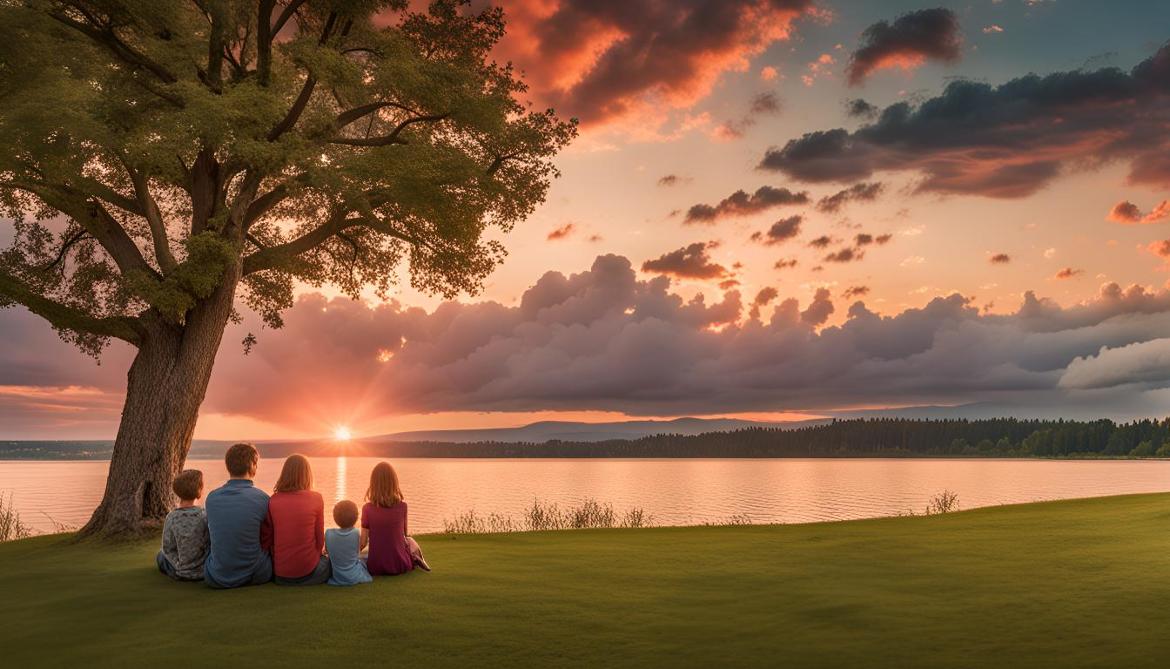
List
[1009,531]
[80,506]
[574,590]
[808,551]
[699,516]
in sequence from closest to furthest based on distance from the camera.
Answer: [574,590]
[808,551]
[1009,531]
[699,516]
[80,506]

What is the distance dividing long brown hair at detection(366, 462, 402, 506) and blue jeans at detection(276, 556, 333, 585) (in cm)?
114

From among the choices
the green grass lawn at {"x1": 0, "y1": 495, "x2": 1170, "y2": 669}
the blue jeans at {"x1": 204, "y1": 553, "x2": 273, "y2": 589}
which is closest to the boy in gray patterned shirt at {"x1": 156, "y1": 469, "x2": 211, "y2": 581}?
the green grass lawn at {"x1": 0, "y1": 495, "x2": 1170, "y2": 669}

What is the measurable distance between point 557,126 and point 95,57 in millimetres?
11349

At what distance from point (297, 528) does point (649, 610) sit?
16.7ft

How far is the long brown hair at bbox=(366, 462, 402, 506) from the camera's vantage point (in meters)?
12.4

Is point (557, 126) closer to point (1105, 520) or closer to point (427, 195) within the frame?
point (427, 195)

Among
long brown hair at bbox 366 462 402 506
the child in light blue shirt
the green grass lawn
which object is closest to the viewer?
the green grass lawn

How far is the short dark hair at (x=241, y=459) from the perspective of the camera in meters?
12.1

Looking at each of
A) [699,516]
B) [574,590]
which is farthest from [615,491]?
[574,590]

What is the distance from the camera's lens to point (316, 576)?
1244 cm

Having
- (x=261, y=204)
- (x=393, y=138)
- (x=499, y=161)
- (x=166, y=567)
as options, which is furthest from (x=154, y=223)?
(x=166, y=567)

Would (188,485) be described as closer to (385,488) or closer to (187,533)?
(187,533)

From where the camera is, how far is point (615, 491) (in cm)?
8844

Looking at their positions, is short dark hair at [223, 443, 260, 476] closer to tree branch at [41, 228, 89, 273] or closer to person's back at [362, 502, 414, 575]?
person's back at [362, 502, 414, 575]
